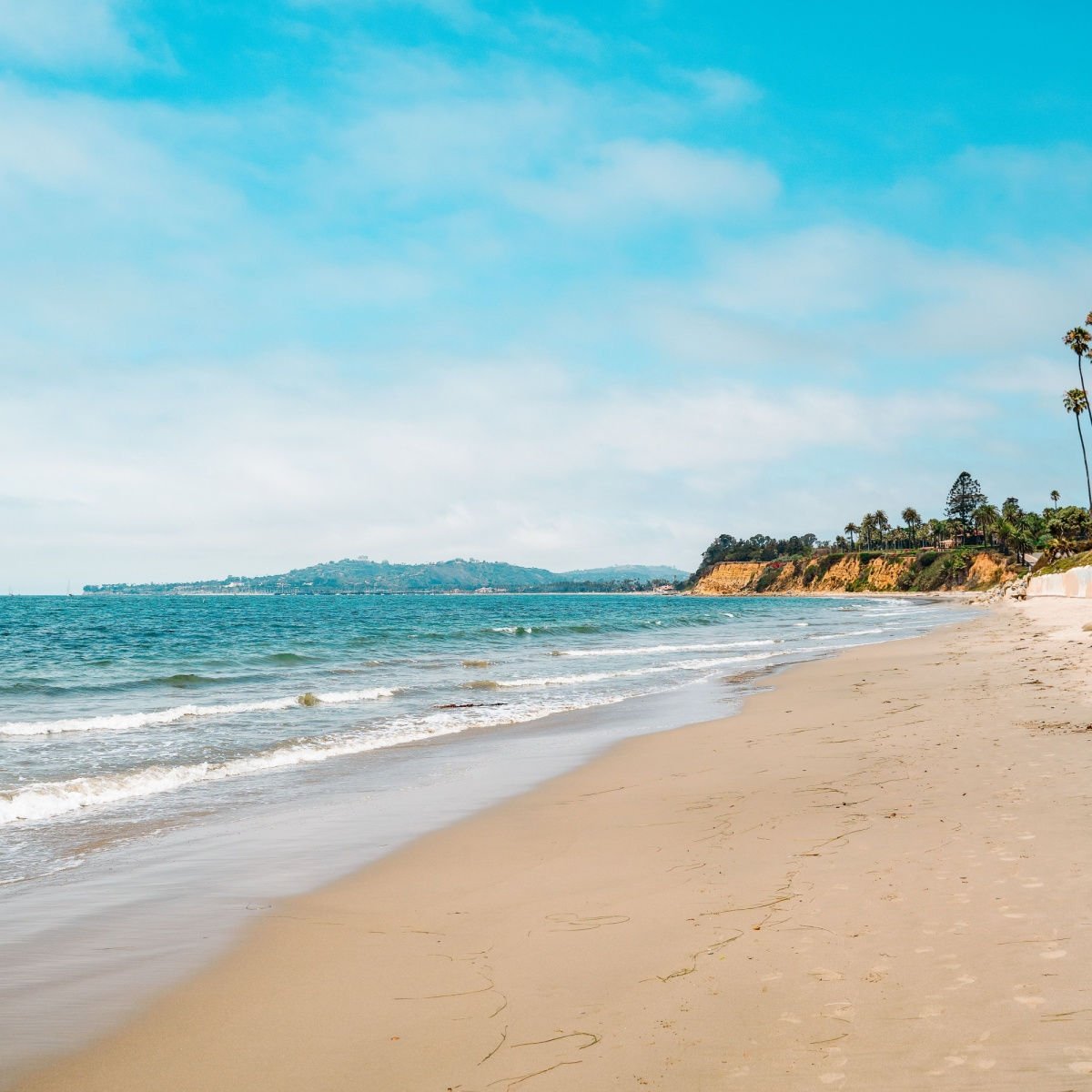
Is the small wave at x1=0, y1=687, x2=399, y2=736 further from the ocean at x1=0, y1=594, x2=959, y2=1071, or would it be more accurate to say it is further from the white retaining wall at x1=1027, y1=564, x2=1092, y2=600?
the white retaining wall at x1=1027, y1=564, x2=1092, y2=600

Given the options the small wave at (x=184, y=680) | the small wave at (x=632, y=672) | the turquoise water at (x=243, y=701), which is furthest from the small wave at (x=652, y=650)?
the small wave at (x=184, y=680)

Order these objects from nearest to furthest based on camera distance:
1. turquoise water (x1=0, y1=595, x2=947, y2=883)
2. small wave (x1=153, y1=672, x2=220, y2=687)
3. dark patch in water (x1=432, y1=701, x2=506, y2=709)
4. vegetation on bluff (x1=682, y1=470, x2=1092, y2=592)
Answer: turquoise water (x1=0, y1=595, x2=947, y2=883), dark patch in water (x1=432, y1=701, x2=506, y2=709), small wave (x1=153, y1=672, x2=220, y2=687), vegetation on bluff (x1=682, y1=470, x2=1092, y2=592)

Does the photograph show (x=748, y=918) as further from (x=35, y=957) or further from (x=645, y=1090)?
(x=35, y=957)

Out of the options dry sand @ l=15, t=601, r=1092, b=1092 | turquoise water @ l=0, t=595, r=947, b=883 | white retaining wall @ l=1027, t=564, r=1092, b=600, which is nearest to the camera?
dry sand @ l=15, t=601, r=1092, b=1092

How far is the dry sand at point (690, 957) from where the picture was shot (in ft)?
11.8

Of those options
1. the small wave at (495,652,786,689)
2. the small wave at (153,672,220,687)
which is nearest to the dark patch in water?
the small wave at (495,652,786,689)

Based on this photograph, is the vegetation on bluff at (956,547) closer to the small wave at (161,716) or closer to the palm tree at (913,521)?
the palm tree at (913,521)

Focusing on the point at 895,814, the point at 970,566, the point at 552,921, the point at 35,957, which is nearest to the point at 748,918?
the point at 552,921

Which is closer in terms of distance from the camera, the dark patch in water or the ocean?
the ocean

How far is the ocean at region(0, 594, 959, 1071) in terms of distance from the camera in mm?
5555

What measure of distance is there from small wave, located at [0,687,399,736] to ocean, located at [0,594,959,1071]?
9 cm

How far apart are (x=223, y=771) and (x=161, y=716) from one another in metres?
6.59

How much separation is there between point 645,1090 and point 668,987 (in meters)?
0.94

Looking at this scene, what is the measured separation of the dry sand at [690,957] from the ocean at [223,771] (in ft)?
2.16
